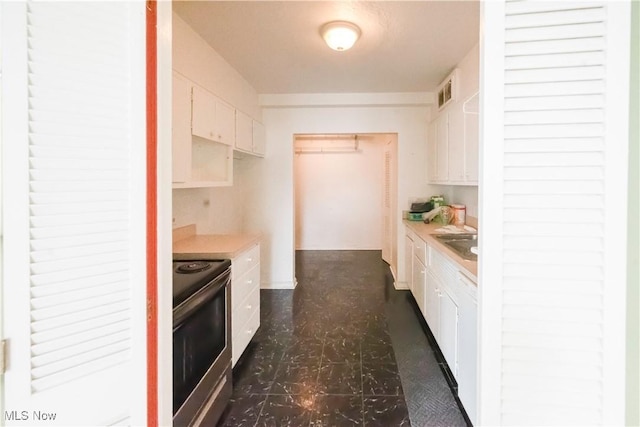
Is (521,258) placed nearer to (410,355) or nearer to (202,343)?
(202,343)

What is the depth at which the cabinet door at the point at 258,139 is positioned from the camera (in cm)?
364

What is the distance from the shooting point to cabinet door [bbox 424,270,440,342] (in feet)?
7.98

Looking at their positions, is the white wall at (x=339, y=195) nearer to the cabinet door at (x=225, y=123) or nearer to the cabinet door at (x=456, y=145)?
the cabinet door at (x=456, y=145)

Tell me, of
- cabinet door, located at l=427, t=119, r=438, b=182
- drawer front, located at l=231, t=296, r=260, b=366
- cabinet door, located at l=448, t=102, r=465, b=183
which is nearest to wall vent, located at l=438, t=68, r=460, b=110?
cabinet door, located at l=448, t=102, r=465, b=183

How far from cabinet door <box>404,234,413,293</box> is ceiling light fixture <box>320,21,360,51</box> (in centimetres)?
224

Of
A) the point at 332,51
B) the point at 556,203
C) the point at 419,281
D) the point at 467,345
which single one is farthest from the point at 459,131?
the point at 556,203

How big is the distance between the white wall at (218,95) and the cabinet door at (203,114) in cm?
12

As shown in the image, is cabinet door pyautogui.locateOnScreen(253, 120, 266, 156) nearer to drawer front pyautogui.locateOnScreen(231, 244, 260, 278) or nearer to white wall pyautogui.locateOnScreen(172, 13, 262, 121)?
white wall pyautogui.locateOnScreen(172, 13, 262, 121)

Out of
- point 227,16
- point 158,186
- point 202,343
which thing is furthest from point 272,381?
point 227,16

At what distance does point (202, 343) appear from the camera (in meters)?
1.60

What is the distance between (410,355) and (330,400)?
0.83 meters

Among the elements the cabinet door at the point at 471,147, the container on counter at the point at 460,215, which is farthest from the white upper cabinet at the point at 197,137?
the container on counter at the point at 460,215

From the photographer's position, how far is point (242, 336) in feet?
7.50

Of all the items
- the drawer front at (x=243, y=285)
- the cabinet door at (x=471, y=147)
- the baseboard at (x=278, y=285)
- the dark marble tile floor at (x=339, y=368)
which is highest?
the cabinet door at (x=471, y=147)
